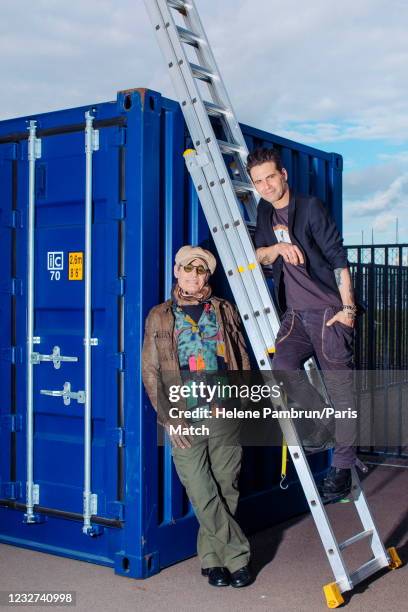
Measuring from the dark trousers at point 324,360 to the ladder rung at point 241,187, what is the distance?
95 cm

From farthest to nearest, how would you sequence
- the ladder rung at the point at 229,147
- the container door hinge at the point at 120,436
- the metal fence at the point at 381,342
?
the metal fence at the point at 381,342, the ladder rung at the point at 229,147, the container door hinge at the point at 120,436

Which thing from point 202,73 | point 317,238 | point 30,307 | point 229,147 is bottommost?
point 30,307

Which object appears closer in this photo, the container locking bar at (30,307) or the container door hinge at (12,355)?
the container locking bar at (30,307)

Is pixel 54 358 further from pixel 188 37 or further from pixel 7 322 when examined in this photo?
pixel 188 37

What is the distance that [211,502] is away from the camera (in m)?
5.15

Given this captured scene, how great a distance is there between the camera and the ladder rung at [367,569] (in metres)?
5.01

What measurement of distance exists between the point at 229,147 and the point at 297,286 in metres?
1.11

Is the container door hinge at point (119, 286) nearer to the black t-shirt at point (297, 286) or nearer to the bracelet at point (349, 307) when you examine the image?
the black t-shirt at point (297, 286)

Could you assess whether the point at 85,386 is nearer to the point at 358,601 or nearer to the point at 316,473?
the point at 358,601

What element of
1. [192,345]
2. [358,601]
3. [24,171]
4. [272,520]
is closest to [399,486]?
[272,520]

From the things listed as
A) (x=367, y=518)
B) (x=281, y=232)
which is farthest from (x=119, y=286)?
(x=367, y=518)

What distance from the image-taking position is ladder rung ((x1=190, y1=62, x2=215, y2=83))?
5.56 meters

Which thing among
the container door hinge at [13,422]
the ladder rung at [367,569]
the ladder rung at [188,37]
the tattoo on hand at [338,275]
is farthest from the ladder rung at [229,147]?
the ladder rung at [367,569]

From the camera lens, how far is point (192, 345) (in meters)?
5.20
